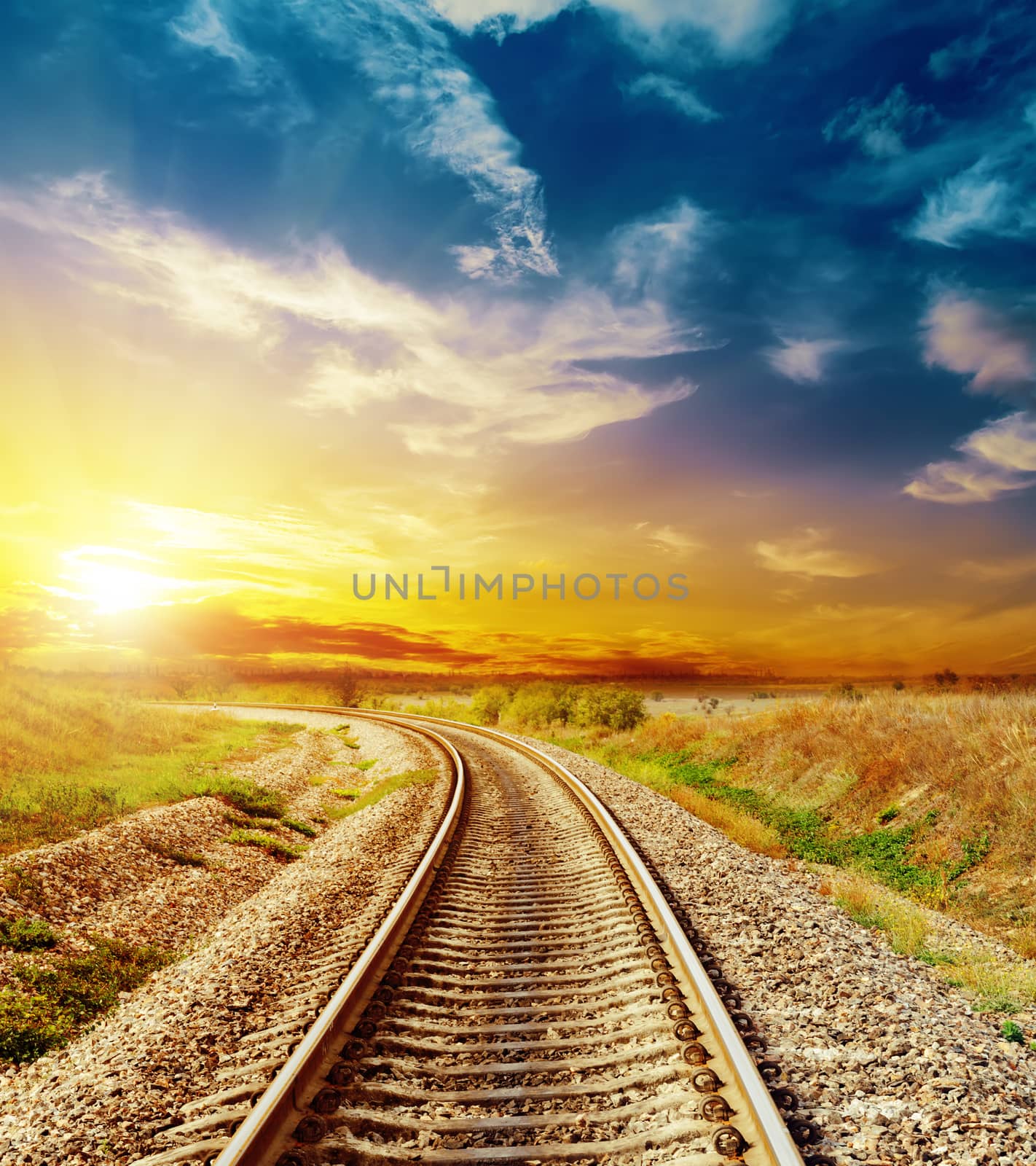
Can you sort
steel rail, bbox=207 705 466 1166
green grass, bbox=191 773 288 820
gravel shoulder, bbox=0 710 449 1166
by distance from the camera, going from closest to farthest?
steel rail, bbox=207 705 466 1166 → gravel shoulder, bbox=0 710 449 1166 → green grass, bbox=191 773 288 820

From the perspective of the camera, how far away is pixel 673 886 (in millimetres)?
7980

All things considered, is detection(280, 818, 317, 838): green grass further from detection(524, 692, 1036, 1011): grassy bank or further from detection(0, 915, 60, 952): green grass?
detection(524, 692, 1036, 1011): grassy bank

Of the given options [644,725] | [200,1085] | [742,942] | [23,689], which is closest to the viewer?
[200,1085]

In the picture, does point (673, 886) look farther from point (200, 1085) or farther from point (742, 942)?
point (200, 1085)

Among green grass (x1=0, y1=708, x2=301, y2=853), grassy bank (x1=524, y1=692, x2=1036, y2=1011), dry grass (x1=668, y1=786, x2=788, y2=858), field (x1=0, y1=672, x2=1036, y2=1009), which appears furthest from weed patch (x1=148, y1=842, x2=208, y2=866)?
grassy bank (x1=524, y1=692, x2=1036, y2=1011)

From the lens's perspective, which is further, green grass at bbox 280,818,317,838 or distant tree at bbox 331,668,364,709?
distant tree at bbox 331,668,364,709

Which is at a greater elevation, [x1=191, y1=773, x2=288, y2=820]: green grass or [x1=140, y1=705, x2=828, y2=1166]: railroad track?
[x1=140, y1=705, x2=828, y2=1166]: railroad track

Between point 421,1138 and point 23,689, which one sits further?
point 23,689

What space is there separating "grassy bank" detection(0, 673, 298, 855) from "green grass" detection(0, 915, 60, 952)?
303cm

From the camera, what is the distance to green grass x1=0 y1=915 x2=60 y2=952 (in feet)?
22.4

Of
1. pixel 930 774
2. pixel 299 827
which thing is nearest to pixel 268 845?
pixel 299 827

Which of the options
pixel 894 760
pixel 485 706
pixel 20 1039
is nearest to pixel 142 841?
pixel 20 1039

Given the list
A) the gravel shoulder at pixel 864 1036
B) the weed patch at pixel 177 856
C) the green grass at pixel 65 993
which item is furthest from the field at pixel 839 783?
the green grass at pixel 65 993

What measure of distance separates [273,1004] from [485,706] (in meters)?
36.9
